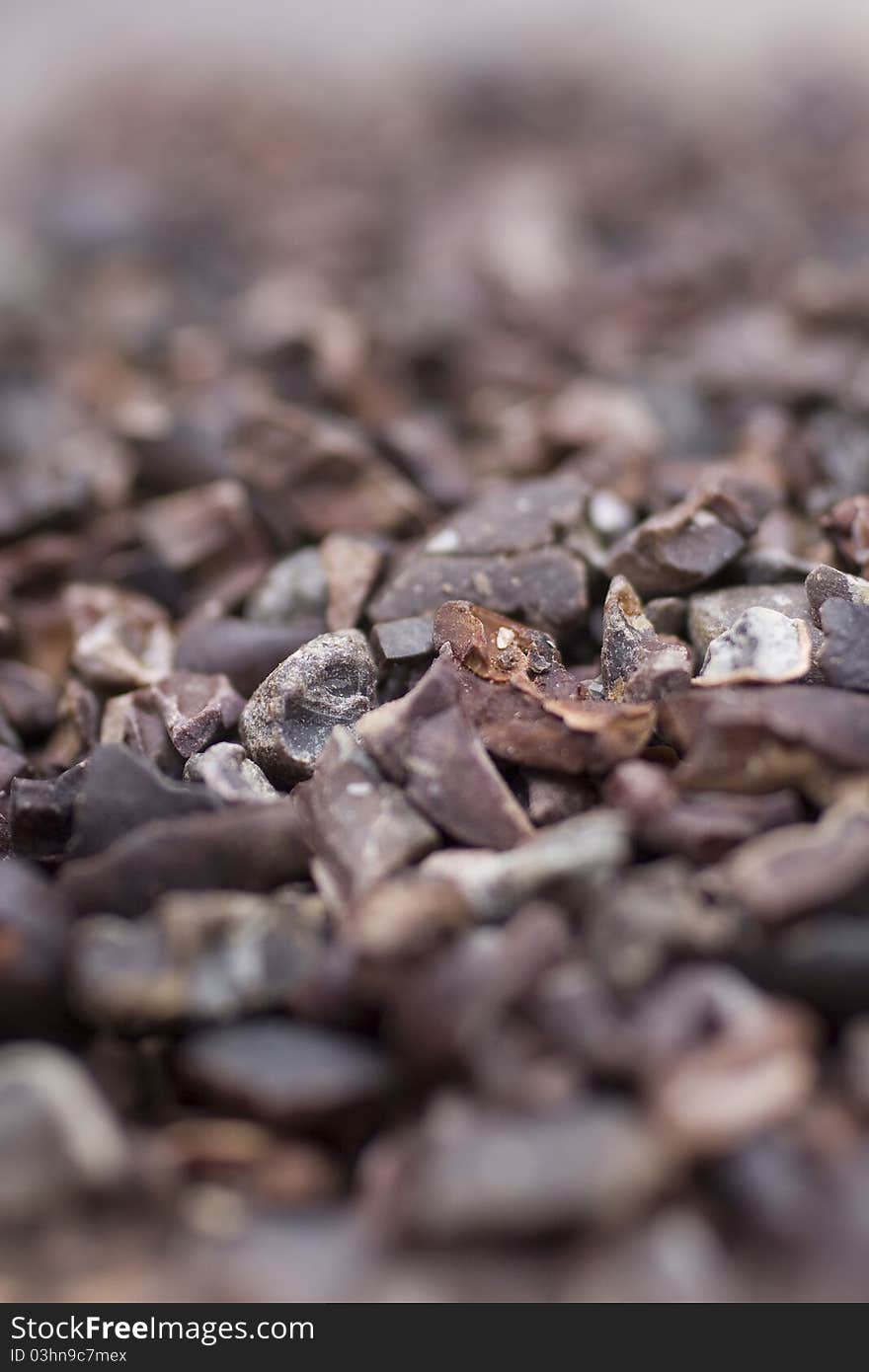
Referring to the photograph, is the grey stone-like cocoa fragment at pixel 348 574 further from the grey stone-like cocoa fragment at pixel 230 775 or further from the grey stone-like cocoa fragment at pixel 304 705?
the grey stone-like cocoa fragment at pixel 230 775

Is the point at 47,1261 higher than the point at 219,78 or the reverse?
the reverse

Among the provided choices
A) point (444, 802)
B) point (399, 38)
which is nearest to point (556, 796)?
point (444, 802)

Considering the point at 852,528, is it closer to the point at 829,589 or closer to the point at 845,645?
the point at 829,589

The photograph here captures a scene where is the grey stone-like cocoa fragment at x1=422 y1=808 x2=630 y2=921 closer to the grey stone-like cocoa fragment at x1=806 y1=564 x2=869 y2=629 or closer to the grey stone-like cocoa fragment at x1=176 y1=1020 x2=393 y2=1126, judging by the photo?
the grey stone-like cocoa fragment at x1=176 y1=1020 x2=393 y2=1126

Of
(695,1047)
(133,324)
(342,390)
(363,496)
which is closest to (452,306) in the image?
(342,390)

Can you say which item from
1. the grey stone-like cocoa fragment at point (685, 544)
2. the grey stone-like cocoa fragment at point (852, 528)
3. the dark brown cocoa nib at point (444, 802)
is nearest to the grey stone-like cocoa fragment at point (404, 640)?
the dark brown cocoa nib at point (444, 802)
